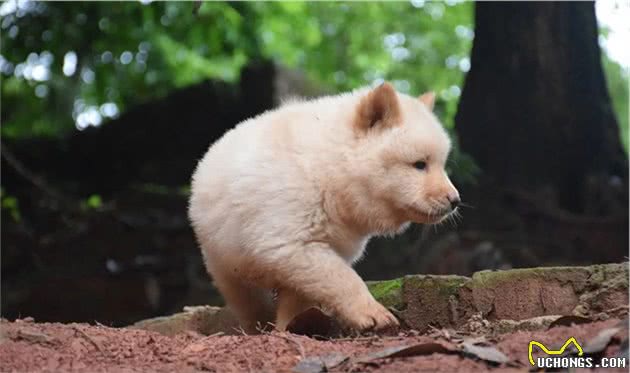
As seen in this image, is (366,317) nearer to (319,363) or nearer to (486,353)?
(319,363)

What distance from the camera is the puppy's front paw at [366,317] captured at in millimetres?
5344

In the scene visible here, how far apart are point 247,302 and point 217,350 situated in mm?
1669

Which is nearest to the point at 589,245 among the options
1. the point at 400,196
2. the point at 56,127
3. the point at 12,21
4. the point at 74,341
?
the point at 400,196

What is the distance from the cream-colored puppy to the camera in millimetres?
5516

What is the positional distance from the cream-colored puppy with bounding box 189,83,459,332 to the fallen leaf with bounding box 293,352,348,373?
112 centimetres

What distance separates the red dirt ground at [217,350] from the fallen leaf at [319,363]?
0.03 metres

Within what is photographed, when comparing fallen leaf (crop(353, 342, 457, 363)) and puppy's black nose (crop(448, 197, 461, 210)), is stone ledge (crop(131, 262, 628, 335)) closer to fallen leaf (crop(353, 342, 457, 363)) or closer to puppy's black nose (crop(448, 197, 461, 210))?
puppy's black nose (crop(448, 197, 461, 210))

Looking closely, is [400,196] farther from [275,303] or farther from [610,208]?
[610,208]

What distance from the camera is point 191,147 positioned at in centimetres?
1238

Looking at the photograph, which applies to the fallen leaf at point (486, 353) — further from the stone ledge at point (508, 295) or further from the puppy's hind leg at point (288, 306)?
the puppy's hind leg at point (288, 306)

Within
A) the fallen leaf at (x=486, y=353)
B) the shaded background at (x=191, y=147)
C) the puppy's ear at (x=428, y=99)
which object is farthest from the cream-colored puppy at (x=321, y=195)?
the shaded background at (x=191, y=147)

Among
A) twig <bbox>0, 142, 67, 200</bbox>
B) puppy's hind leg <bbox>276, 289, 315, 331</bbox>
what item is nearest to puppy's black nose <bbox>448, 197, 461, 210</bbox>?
puppy's hind leg <bbox>276, 289, 315, 331</bbox>

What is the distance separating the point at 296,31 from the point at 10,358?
13.6m

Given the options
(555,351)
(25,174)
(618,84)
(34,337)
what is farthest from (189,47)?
(555,351)
